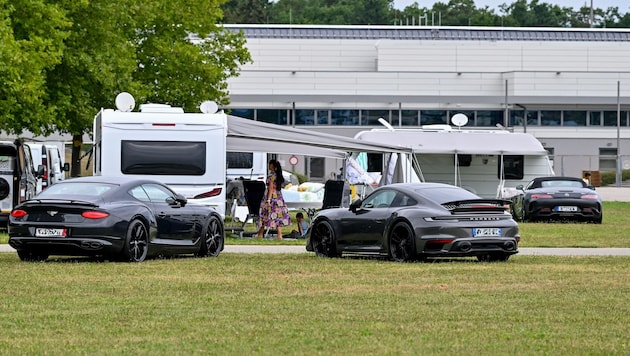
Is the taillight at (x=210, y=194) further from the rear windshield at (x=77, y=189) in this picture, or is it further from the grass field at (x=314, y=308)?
the grass field at (x=314, y=308)

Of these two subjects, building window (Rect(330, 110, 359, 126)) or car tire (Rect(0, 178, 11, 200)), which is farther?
building window (Rect(330, 110, 359, 126))

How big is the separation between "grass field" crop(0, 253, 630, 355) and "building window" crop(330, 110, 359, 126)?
64.0 m

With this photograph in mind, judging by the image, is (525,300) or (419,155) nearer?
(525,300)

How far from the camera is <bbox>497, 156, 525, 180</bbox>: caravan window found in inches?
1811

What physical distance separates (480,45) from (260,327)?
3160 inches

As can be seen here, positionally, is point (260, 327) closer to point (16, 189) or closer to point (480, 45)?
point (16, 189)

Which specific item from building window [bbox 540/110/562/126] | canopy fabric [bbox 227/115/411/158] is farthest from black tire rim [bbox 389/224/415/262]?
building window [bbox 540/110/562/126]

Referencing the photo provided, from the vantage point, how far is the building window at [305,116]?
8506cm

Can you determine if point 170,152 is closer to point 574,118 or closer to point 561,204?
point 561,204

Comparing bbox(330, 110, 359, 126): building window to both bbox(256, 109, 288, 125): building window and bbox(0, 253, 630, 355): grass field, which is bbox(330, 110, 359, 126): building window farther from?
bbox(0, 253, 630, 355): grass field

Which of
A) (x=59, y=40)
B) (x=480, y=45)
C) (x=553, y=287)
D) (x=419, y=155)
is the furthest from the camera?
(x=480, y=45)

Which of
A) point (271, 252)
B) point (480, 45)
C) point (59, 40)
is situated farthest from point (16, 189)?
point (480, 45)

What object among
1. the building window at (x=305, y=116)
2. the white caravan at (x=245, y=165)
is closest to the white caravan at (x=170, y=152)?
the white caravan at (x=245, y=165)

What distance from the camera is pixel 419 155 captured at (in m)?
46.4
